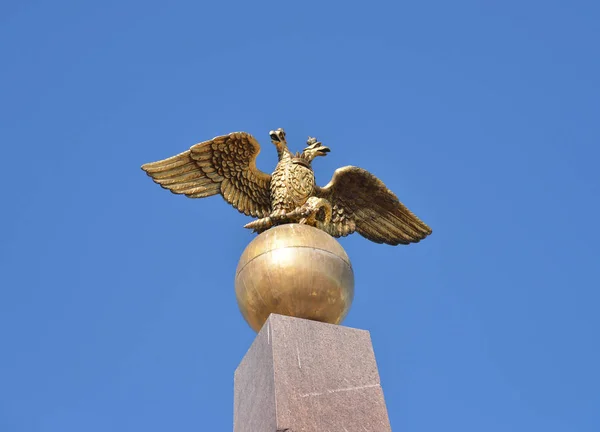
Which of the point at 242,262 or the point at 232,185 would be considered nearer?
the point at 242,262

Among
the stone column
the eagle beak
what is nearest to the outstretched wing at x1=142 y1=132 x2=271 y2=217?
the eagle beak

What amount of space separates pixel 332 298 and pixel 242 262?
0.91m

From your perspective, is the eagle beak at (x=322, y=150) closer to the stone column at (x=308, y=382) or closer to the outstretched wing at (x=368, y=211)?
the outstretched wing at (x=368, y=211)

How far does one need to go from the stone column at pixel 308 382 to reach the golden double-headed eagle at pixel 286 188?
1.66m

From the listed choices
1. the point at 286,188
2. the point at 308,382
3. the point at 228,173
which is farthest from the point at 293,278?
the point at 228,173

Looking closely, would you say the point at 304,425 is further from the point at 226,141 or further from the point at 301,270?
the point at 226,141

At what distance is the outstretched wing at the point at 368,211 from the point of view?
8391 millimetres

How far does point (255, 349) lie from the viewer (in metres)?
5.94

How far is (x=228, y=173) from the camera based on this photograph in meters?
8.21

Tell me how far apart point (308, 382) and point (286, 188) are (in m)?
2.71

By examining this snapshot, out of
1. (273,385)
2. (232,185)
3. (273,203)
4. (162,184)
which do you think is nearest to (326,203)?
(273,203)

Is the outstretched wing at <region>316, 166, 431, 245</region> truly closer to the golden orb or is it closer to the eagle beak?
the eagle beak

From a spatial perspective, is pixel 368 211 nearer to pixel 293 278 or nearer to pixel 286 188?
pixel 286 188

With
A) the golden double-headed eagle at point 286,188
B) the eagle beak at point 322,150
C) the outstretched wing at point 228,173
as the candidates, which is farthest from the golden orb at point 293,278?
the eagle beak at point 322,150
